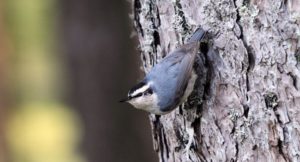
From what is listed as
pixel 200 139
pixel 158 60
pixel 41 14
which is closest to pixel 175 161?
pixel 200 139

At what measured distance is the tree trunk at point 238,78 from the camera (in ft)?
6.77

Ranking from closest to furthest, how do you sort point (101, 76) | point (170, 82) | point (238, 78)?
point (238, 78), point (170, 82), point (101, 76)

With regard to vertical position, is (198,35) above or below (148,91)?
above

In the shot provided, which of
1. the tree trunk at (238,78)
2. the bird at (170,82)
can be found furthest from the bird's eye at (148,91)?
the tree trunk at (238,78)

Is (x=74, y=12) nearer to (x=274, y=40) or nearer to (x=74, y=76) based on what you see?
(x=74, y=76)

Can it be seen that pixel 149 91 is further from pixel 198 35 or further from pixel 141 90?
pixel 198 35

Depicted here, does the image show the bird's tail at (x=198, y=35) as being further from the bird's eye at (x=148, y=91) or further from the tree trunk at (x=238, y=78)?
the bird's eye at (x=148, y=91)

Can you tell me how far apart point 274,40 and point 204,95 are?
1.23 feet

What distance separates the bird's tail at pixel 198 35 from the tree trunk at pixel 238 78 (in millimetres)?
23

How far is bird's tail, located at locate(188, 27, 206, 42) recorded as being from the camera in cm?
222

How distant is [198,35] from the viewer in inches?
88.0

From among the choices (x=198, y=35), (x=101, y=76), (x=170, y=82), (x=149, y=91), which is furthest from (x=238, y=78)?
(x=101, y=76)

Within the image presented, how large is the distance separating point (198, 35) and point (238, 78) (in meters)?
0.21

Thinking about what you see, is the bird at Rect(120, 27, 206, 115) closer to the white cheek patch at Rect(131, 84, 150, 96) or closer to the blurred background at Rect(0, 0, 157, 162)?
the white cheek patch at Rect(131, 84, 150, 96)
